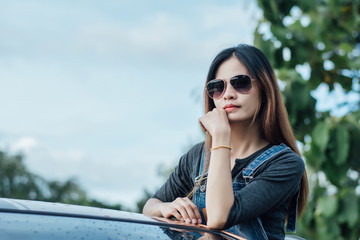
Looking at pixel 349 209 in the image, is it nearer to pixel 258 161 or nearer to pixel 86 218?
pixel 258 161

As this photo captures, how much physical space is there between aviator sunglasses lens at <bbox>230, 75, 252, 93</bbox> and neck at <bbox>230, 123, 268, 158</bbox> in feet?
0.48

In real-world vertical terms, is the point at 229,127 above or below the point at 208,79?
below

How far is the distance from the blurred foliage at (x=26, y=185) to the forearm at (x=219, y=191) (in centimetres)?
A: 4757

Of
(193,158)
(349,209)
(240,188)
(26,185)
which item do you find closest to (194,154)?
(193,158)

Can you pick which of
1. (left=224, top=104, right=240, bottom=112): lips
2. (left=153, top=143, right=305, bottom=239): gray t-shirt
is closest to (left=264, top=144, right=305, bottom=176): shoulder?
(left=153, top=143, right=305, bottom=239): gray t-shirt

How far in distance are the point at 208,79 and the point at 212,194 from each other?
674 millimetres

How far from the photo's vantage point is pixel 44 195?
5688 cm

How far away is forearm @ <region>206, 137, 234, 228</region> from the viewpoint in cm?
207

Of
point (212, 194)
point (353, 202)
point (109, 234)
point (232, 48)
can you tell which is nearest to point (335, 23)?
point (353, 202)

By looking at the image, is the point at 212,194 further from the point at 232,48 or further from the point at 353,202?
the point at 353,202

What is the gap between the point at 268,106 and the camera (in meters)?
2.46

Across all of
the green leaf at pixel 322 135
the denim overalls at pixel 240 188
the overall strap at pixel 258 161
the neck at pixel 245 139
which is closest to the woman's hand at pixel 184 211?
the denim overalls at pixel 240 188

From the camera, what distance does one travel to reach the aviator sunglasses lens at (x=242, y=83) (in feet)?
7.94

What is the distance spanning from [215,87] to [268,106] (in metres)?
0.23
